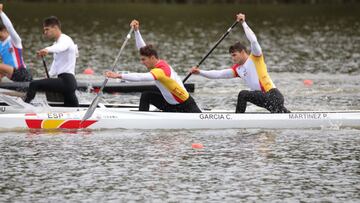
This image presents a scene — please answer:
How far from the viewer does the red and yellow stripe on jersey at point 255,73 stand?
23.0 m

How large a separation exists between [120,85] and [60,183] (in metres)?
12.0

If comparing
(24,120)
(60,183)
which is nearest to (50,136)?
(24,120)

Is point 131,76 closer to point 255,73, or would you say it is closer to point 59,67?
point 59,67

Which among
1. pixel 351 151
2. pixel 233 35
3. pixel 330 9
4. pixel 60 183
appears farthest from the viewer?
pixel 330 9

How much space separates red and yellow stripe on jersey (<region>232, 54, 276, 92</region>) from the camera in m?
23.0

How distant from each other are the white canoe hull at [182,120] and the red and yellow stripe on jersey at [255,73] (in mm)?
599

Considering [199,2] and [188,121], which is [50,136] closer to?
[188,121]

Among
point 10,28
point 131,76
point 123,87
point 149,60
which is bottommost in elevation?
point 123,87

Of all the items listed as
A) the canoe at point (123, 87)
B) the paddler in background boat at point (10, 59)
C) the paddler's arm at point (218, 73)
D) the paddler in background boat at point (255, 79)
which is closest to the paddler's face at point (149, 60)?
the paddler's arm at point (218, 73)

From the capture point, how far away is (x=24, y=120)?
22.6m

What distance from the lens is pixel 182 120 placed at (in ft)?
75.0

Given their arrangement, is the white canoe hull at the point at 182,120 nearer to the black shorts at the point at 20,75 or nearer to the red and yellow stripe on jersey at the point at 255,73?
the red and yellow stripe on jersey at the point at 255,73

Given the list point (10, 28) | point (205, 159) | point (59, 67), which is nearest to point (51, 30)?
point (59, 67)

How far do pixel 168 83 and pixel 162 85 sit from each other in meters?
0.14
